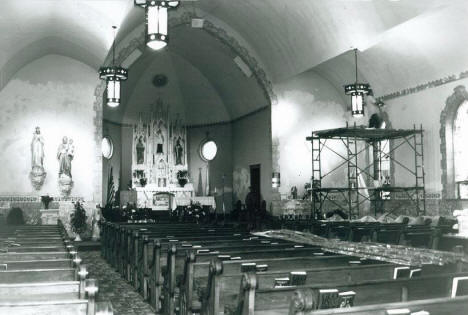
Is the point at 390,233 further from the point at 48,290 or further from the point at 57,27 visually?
the point at 57,27

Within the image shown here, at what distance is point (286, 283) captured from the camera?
4328 millimetres

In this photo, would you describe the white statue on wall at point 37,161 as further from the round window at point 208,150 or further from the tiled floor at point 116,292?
the round window at point 208,150

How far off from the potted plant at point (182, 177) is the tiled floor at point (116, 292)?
33.9 feet

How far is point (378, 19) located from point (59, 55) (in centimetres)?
986

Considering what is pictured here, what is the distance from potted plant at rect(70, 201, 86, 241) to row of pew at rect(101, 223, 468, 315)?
8.23 meters

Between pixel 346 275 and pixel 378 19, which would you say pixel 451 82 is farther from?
pixel 346 275

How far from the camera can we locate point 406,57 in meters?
15.2

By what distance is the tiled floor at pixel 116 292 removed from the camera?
7432 millimetres

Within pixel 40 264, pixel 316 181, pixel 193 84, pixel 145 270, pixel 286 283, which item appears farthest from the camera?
pixel 193 84

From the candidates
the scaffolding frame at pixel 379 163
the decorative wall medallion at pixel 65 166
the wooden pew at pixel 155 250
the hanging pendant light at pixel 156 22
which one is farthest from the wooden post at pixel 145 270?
the decorative wall medallion at pixel 65 166

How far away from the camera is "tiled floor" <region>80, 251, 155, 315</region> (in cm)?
743

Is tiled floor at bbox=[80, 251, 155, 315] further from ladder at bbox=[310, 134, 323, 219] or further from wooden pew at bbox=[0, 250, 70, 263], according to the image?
ladder at bbox=[310, 134, 323, 219]

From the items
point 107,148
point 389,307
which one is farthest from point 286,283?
point 107,148

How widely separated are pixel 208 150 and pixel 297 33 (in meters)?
10.4
